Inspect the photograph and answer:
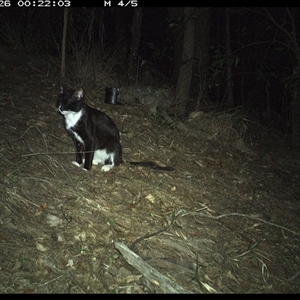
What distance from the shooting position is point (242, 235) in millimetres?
3889

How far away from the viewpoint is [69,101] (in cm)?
450

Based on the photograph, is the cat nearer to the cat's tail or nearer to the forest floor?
the cat's tail

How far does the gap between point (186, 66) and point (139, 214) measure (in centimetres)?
417

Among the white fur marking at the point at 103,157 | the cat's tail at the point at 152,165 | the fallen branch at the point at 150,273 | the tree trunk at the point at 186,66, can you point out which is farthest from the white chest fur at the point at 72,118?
the tree trunk at the point at 186,66

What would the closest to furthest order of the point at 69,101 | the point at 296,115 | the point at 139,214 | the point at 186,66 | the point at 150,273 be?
the point at 150,273 < the point at 139,214 < the point at 69,101 < the point at 186,66 < the point at 296,115

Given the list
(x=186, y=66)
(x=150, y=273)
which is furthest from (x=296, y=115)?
(x=150, y=273)

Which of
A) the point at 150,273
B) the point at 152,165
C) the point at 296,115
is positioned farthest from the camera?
the point at 296,115

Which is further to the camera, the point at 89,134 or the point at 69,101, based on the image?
the point at 89,134

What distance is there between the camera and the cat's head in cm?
450

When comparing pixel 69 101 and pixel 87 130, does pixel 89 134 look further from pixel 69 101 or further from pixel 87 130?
pixel 69 101

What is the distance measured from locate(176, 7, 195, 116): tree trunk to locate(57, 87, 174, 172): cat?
2532 mm

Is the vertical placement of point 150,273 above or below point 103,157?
below

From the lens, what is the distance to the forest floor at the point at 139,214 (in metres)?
2.79
